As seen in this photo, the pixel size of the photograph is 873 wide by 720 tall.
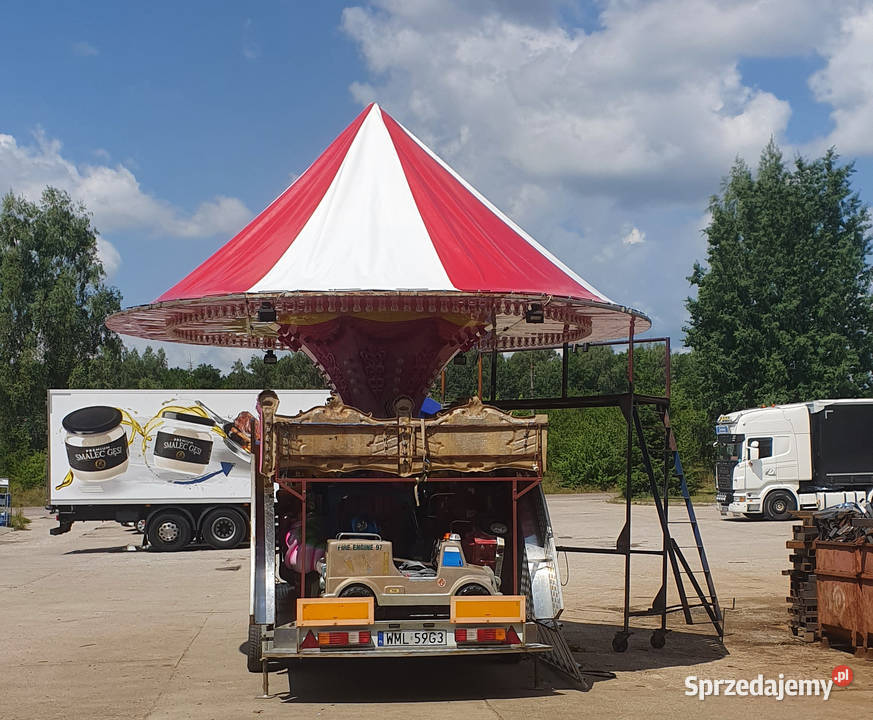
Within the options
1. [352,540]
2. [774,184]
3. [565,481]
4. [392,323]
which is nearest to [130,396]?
[392,323]

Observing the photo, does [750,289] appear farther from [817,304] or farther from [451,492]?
[451,492]

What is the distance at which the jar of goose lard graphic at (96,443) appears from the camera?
942 inches

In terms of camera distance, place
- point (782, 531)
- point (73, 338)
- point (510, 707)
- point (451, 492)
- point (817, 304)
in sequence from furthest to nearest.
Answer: point (73, 338) < point (817, 304) < point (782, 531) < point (451, 492) < point (510, 707)

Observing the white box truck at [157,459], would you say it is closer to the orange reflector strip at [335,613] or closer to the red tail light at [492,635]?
the orange reflector strip at [335,613]

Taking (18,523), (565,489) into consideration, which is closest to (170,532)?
(18,523)

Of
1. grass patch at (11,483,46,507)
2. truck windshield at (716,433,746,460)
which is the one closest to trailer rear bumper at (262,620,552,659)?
truck windshield at (716,433,746,460)

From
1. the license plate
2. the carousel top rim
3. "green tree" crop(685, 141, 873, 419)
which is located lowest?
the license plate

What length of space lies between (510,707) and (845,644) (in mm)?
4382

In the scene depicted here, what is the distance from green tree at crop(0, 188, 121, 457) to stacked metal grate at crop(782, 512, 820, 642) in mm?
45081

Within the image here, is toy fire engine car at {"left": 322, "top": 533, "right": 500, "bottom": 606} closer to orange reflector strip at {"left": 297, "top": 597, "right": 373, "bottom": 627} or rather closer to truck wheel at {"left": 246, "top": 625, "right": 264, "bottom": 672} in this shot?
orange reflector strip at {"left": 297, "top": 597, "right": 373, "bottom": 627}

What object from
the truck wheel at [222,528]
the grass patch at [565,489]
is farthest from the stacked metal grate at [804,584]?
the grass patch at [565,489]

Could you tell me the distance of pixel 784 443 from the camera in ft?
102

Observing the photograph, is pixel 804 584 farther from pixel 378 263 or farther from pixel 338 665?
pixel 378 263

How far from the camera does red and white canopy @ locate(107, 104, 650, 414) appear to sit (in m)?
9.30
